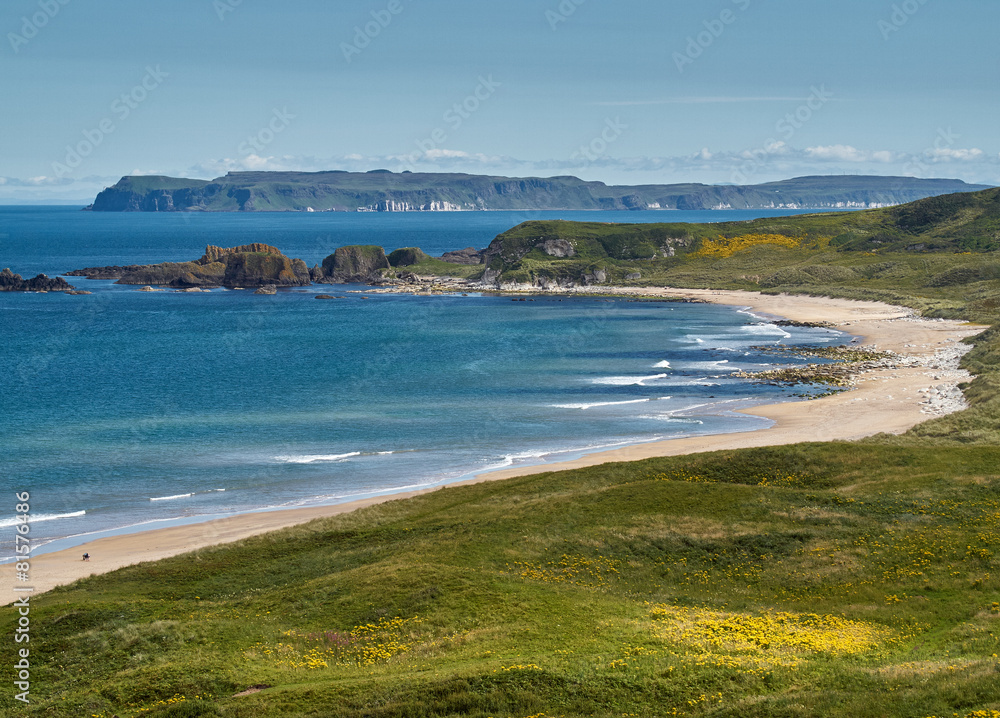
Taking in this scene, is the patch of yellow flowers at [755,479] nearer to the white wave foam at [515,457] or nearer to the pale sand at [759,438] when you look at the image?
the pale sand at [759,438]

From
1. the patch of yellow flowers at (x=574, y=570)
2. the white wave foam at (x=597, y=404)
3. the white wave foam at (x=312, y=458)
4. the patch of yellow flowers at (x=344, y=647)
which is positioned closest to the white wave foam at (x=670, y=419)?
the white wave foam at (x=597, y=404)

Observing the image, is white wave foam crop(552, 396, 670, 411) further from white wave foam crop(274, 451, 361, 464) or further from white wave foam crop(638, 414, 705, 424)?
white wave foam crop(274, 451, 361, 464)

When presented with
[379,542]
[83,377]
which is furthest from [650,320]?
[379,542]

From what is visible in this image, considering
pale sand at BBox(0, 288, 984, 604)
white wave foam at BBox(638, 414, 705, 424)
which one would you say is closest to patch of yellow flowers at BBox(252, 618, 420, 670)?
pale sand at BBox(0, 288, 984, 604)

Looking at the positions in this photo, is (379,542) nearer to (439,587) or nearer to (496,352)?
(439,587)

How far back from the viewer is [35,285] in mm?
181000

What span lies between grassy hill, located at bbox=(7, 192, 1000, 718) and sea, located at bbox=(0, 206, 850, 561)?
1399cm

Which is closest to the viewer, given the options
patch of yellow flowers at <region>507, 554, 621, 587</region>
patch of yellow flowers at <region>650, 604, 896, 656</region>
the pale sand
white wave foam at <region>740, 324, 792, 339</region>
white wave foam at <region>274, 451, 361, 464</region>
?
patch of yellow flowers at <region>650, 604, 896, 656</region>

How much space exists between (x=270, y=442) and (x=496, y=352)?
47.8 metres

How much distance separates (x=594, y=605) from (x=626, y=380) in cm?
6197

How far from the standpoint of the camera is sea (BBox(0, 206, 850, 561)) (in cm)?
5594

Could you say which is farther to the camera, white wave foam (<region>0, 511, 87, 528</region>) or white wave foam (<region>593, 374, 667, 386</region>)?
white wave foam (<region>593, 374, 667, 386</region>)

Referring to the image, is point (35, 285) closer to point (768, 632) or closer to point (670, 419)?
point (670, 419)

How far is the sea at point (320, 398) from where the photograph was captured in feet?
184
